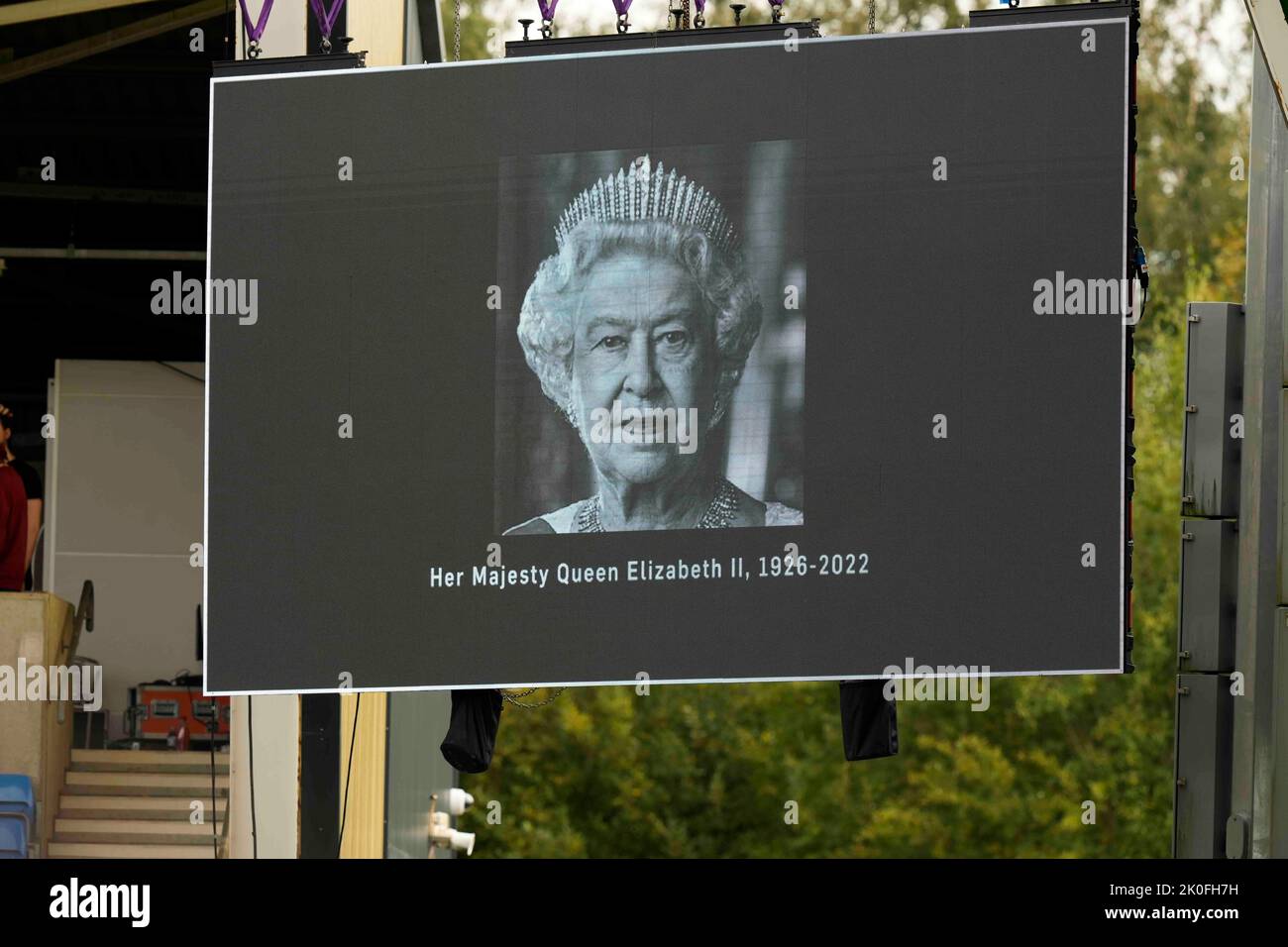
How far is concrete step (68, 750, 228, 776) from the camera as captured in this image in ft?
37.9

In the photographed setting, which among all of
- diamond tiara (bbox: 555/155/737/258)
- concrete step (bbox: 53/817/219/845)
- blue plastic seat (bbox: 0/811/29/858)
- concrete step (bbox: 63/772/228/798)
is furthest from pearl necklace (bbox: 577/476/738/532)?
concrete step (bbox: 63/772/228/798)

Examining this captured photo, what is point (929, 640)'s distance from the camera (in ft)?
21.3

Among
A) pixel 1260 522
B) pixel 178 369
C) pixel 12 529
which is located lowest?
pixel 12 529

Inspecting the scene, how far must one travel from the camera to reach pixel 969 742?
24.8 m

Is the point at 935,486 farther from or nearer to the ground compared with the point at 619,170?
nearer to the ground

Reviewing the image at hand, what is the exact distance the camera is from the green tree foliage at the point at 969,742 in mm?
25016

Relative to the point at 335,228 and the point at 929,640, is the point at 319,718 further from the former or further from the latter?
the point at 929,640

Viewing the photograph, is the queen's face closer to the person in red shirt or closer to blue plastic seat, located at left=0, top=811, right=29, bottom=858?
blue plastic seat, located at left=0, top=811, right=29, bottom=858

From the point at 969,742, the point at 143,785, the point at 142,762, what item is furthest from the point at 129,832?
the point at 969,742

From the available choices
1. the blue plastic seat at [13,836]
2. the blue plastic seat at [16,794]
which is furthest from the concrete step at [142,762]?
the blue plastic seat at [13,836]

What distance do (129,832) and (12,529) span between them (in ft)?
7.35

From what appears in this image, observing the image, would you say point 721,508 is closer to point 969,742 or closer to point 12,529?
point 12,529
